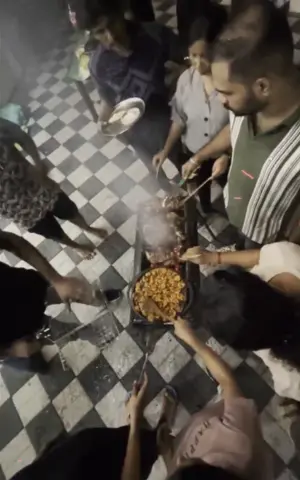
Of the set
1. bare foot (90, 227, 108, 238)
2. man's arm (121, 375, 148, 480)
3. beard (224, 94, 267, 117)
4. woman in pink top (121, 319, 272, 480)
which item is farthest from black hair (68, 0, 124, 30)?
man's arm (121, 375, 148, 480)

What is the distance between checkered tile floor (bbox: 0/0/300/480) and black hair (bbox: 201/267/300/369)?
3.05 feet

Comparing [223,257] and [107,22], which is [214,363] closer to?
[223,257]

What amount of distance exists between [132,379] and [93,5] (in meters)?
2.09

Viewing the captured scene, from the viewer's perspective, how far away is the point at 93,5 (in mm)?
2389

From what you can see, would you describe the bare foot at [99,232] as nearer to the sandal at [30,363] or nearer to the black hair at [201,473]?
the sandal at [30,363]

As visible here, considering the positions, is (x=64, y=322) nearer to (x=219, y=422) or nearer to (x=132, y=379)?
(x=132, y=379)

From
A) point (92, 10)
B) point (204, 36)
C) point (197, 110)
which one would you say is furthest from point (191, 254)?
point (92, 10)

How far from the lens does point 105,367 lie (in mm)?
2615

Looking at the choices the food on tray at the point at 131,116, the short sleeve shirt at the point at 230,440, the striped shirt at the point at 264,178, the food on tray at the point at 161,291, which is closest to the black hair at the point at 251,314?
the short sleeve shirt at the point at 230,440

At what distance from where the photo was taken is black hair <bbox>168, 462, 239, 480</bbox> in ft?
3.83

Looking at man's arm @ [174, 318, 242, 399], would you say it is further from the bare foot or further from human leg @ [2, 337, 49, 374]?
the bare foot

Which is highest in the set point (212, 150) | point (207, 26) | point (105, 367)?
point (207, 26)

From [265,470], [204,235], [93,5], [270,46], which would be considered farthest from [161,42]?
[265,470]

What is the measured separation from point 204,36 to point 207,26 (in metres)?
0.05
